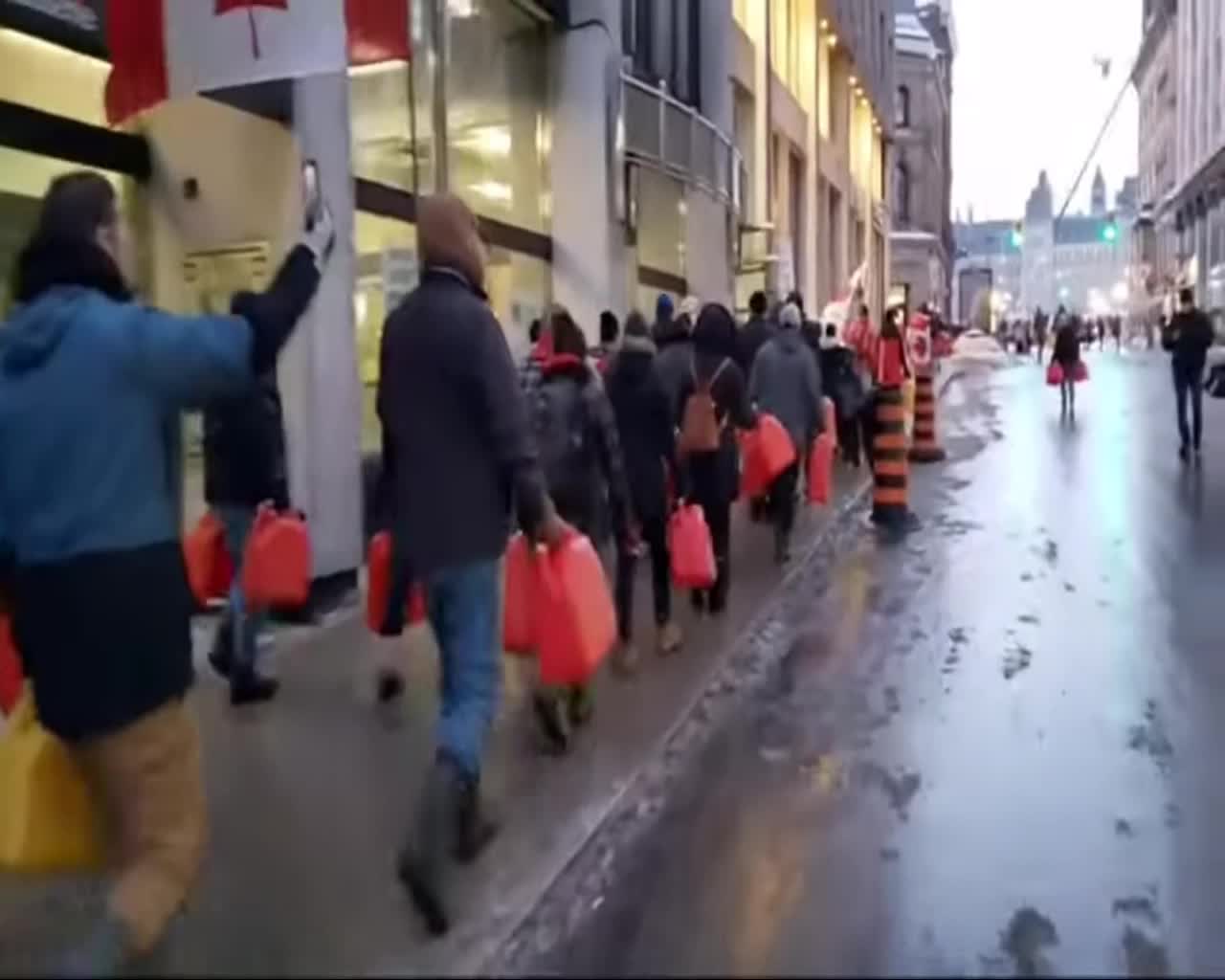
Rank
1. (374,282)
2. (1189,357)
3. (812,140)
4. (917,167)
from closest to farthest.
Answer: (374,282)
(1189,357)
(812,140)
(917,167)

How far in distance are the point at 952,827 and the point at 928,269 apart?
94179mm

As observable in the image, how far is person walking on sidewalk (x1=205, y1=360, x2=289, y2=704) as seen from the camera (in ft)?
29.4

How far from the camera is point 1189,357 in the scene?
22.7 metres

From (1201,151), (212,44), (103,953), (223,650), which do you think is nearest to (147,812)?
(103,953)

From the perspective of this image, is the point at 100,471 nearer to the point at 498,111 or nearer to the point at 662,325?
the point at 662,325

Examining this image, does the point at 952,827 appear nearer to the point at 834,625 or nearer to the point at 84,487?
the point at 84,487

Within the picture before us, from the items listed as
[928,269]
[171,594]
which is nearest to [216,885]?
[171,594]

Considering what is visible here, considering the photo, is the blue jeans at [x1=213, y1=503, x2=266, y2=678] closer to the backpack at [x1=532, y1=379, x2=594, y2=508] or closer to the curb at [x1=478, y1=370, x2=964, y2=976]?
the backpack at [x1=532, y1=379, x2=594, y2=508]

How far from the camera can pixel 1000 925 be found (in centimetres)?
587

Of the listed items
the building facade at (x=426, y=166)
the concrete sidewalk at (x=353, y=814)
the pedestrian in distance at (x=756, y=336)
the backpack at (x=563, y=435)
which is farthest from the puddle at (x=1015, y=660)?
the pedestrian in distance at (x=756, y=336)

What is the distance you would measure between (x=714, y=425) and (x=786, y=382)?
10.8 feet

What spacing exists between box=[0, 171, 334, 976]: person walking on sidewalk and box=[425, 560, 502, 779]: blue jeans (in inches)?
51.4

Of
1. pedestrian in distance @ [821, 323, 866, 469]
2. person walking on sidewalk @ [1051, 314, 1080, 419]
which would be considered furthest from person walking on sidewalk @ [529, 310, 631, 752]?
person walking on sidewalk @ [1051, 314, 1080, 419]

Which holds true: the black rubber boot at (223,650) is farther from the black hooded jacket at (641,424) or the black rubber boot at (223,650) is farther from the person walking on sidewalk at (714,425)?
the person walking on sidewalk at (714,425)
